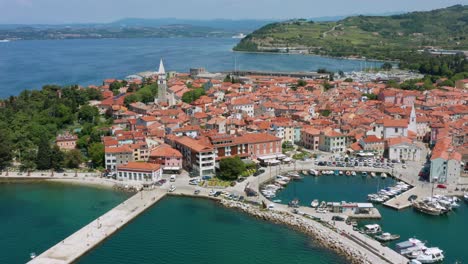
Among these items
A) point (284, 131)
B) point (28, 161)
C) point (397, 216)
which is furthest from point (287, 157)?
point (28, 161)

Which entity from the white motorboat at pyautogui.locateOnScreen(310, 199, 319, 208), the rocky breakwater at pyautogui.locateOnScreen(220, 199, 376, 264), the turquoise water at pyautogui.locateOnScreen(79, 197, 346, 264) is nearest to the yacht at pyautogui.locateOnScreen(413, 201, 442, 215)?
the white motorboat at pyautogui.locateOnScreen(310, 199, 319, 208)

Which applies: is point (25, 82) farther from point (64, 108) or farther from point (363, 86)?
point (363, 86)

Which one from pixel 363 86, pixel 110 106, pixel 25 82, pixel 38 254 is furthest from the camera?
pixel 25 82

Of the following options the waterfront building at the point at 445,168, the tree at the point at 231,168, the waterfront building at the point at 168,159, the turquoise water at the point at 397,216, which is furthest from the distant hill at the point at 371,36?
the tree at the point at 231,168

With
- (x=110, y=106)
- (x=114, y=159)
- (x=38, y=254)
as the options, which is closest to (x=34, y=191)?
(x=114, y=159)

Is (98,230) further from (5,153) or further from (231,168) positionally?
(5,153)

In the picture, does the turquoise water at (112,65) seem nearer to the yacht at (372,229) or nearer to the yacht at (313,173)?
the yacht at (313,173)
